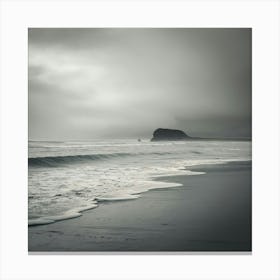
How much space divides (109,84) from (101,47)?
1.24ft

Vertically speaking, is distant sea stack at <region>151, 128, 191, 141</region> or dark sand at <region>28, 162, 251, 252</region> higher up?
distant sea stack at <region>151, 128, 191, 141</region>

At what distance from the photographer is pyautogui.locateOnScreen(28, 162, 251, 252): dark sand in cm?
385

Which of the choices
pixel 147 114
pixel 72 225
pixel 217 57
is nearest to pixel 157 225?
pixel 72 225

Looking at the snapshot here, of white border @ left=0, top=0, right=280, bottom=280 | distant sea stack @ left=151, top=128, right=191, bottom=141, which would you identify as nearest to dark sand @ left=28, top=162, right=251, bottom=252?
white border @ left=0, top=0, right=280, bottom=280

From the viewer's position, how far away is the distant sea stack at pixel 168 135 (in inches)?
167

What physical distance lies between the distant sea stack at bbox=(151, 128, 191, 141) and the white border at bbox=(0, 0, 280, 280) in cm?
73

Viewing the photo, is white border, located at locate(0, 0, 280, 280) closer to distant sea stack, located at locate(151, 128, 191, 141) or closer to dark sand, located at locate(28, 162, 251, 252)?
dark sand, located at locate(28, 162, 251, 252)

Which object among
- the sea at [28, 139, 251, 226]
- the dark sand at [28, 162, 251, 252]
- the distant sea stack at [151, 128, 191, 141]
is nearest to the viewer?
the dark sand at [28, 162, 251, 252]

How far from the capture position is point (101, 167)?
428 cm
